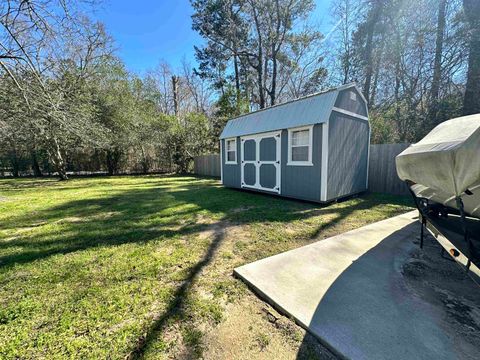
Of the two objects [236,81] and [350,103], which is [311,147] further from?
[236,81]

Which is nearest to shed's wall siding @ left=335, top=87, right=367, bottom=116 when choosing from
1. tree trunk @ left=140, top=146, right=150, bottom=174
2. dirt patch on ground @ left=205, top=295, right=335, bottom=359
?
dirt patch on ground @ left=205, top=295, right=335, bottom=359

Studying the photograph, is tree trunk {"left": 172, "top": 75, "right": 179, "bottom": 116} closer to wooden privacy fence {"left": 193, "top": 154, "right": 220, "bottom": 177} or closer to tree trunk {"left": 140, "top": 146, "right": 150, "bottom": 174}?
tree trunk {"left": 140, "top": 146, "right": 150, "bottom": 174}

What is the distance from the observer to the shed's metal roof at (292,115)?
18.8 feet

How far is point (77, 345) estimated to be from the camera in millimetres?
1603

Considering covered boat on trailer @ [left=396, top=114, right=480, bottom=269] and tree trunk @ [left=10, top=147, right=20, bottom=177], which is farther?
tree trunk @ [left=10, top=147, right=20, bottom=177]

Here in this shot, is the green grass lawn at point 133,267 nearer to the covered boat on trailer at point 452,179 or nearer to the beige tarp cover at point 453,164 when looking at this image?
the covered boat on trailer at point 452,179

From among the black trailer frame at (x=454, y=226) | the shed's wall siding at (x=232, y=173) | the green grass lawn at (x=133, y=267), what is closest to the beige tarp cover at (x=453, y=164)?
the black trailer frame at (x=454, y=226)

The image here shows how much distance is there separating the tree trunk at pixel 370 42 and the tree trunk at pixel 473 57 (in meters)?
3.91

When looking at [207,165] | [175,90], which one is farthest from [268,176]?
[175,90]

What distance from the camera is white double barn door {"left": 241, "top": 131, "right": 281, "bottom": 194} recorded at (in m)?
6.96

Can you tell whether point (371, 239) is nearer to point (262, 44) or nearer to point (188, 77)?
point (262, 44)

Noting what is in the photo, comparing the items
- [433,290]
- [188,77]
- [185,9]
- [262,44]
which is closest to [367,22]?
[262,44]

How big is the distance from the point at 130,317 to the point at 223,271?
1090 mm

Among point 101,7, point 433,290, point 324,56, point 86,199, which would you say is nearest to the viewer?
point 433,290
